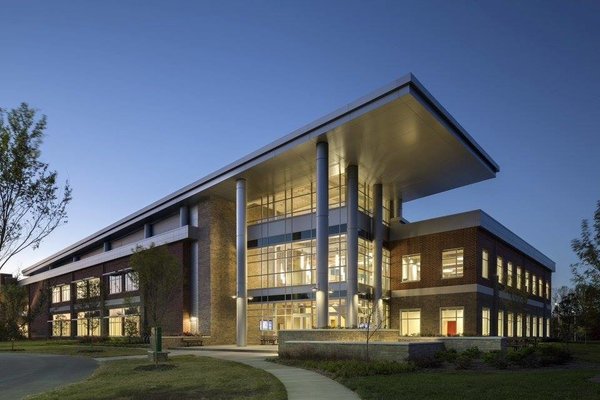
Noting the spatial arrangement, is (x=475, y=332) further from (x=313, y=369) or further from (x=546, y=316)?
(x=546, y=316)

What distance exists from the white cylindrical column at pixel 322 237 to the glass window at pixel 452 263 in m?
11.0

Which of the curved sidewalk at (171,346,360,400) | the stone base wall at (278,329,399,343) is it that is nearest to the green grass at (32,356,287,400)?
the curved sidewalk at (171,346,360,400)

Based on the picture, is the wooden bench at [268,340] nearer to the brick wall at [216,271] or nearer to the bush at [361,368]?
the brick wall at [216,271]

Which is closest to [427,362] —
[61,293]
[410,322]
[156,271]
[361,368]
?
[361,368]

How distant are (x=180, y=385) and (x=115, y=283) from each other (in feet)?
152

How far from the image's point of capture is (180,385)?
54.7 ft

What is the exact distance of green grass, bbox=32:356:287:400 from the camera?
574 inches

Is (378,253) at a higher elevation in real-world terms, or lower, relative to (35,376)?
higher

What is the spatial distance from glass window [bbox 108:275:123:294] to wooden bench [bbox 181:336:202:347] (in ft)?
61.0

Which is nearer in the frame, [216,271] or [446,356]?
[446,356]

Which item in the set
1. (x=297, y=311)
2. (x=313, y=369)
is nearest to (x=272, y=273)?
(x=297, y=311)

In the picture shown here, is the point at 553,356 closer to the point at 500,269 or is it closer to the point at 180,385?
the point at 180,385

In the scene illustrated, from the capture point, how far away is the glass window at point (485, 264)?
4281 centimetres

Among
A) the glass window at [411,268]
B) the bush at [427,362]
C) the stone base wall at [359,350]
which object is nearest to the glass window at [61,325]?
the glass window at [411,268]
